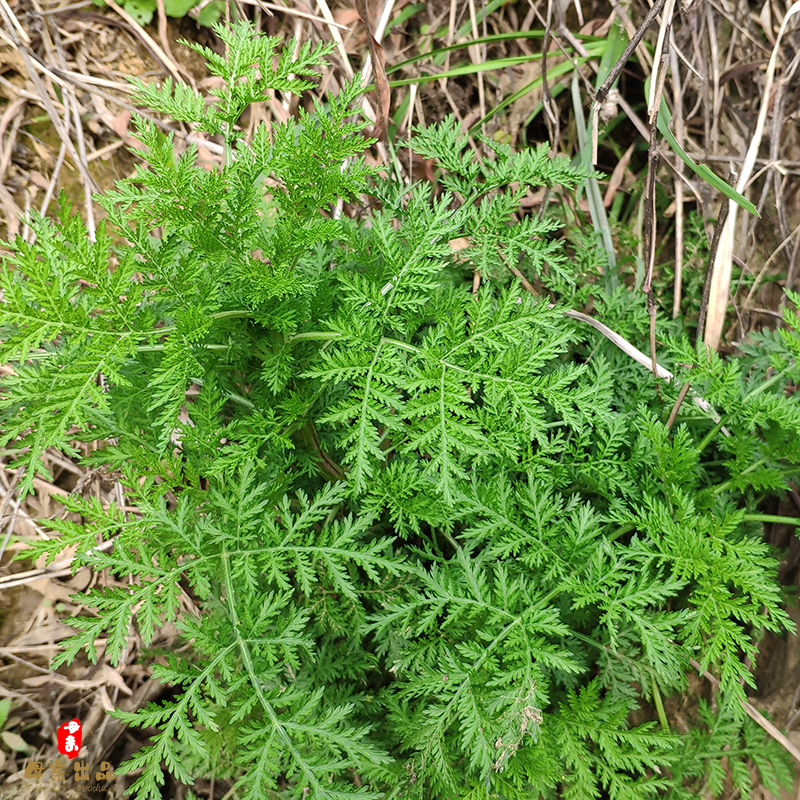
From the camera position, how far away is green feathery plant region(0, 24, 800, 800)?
4.57 feet

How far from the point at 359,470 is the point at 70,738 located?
5.65 ft

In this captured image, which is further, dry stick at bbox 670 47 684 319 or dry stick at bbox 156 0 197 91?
dry stick at bbox 156 0 197 91

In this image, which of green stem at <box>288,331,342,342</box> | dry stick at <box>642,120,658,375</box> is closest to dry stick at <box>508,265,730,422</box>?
dry stick at <box>642,120,658,375</box>

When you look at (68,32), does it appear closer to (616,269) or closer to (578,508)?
(616,269)

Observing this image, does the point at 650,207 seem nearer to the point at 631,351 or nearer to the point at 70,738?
the point at 631,351

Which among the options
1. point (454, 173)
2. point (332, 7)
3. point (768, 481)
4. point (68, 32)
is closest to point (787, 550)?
point (768, 481)

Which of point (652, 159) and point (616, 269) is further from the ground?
point (652, 159)

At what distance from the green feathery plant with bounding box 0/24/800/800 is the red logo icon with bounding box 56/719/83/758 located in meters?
0.51

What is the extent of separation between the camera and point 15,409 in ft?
5.79

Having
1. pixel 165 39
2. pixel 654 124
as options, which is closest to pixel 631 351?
pixel 654 124

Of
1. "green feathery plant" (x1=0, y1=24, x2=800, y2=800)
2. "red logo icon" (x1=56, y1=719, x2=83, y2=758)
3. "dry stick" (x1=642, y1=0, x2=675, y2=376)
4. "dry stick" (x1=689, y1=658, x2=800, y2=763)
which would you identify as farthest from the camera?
"red logo icon" (x1=56, y1=719, x2=83, y2=758)

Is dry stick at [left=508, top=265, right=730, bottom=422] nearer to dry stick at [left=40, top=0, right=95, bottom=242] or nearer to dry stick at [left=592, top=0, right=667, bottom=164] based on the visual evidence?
dry stick at [left=592, top=0, right=667, bottom=164]

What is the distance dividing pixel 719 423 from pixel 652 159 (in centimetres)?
77

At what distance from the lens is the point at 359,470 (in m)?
1.38
